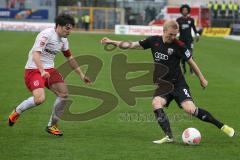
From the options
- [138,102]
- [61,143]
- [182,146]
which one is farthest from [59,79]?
[138,102]

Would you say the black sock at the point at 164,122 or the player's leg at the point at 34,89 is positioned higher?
the player's leg at the point at 34,89

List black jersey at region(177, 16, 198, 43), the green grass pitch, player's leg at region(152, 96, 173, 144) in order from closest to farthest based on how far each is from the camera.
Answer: the green grass pitch → player's leg at region(152, 96, 173, 144) → black jersey at region(177, 16, 198, 43)

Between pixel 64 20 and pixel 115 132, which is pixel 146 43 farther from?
pixel 115 132

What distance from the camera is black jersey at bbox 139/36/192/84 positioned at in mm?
10422

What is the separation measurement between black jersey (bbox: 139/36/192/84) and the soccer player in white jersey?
1.37 meters

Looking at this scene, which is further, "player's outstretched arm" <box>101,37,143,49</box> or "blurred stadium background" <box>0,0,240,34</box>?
"blurred stadium background" <box>0,0,240,34</box>

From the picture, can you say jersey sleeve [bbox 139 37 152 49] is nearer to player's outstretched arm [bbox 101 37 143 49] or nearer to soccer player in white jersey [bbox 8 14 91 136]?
player's outstretched arm [bbox 101 37 143 49]

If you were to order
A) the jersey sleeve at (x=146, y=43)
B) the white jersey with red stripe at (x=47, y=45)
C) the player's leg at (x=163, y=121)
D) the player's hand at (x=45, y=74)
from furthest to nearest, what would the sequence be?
the jersey sleeve at (x=146, y=43) → the white jersey with red stripe at (x=47, y=45) → the player's leg at (x=163, y=121) → the player's hand at (x=45, y=74)

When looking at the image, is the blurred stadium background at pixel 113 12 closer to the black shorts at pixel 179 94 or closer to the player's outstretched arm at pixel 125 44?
the player's outstretched arm at pixel 125 44

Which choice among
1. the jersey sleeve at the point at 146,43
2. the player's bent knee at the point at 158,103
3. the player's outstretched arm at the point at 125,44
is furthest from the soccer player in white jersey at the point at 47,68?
the player's bent knee at the point at 158,103

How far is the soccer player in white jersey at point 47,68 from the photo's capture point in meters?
10.5

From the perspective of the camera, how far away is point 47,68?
10.8 m

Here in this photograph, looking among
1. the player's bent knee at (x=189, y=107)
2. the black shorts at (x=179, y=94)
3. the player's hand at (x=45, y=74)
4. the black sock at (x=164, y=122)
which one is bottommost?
the black sock at (x=164, y=122)

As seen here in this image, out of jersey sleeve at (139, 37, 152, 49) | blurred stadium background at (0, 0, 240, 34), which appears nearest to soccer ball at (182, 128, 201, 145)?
jersey sleeve at (139, 37, 152, 49)
